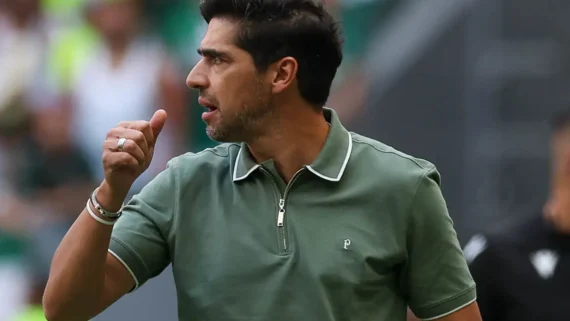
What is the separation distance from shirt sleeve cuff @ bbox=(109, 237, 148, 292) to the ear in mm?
558

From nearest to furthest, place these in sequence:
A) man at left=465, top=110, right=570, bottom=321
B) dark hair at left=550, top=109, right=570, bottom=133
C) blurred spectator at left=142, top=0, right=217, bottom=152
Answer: man at left=465, top=110, right=570, bottom=321 → dark hair at left=550, top=109, right=570, bottom=133 → blurred spectator at left=142, top=0, right=217, bottom=152

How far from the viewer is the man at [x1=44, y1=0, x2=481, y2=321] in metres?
3.08

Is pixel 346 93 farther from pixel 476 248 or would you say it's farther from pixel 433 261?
pixel 433 261

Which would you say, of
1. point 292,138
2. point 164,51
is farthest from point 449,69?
point 292,138

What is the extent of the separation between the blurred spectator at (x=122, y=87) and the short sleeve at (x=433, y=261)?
3825 millimetres

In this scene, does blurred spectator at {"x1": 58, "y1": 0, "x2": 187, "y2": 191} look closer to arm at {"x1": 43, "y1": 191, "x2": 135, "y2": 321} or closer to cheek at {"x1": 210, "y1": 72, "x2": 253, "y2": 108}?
cheek at {"x1": 210, "y1": 72, "x2": 253, "y2": 108}

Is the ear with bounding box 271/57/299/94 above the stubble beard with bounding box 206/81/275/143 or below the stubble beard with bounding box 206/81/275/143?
above

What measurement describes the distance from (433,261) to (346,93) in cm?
451

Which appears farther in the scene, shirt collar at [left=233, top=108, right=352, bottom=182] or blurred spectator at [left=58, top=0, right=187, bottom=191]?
blurred spectator at [left=58, top=0, right=187, bottom=191]

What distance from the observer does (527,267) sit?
414 cm

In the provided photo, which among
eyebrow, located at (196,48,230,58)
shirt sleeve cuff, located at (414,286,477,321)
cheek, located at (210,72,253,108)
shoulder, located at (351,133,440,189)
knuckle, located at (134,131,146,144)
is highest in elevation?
eyebrow, located at (196,48,230,58)

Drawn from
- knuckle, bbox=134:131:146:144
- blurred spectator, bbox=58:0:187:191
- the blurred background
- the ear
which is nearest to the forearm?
knuckle, bbox=134:131:146:144

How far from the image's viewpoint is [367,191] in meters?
3.18

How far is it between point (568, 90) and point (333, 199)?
461 centimetres
